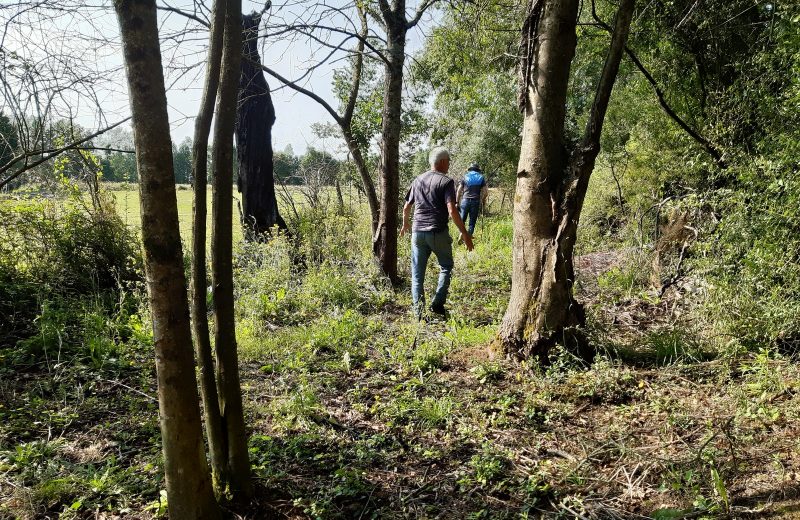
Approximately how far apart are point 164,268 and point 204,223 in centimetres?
37

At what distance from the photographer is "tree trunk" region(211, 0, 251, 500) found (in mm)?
2107

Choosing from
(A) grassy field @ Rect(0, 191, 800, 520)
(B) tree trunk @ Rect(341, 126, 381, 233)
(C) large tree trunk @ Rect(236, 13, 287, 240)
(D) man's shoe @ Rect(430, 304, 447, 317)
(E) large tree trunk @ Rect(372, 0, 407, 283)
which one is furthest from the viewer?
(C) large tree trunk @ Rect(236, 13, 287, 240)

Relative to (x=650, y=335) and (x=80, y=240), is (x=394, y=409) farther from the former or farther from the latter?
(x=80, y=240)

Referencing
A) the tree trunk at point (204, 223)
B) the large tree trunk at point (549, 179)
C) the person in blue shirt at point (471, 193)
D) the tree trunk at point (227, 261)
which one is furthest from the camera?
the person in blue shirt at point (471, 193)

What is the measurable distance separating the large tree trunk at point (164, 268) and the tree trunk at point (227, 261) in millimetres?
282

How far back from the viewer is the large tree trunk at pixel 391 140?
6566 mm

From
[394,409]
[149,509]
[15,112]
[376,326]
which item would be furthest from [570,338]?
[15,112]

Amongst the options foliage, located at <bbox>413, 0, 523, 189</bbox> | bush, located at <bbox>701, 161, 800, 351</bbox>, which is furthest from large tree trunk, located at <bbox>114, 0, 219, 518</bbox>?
foliage, located at <bbox>413, 0, 523, 189</bbox>

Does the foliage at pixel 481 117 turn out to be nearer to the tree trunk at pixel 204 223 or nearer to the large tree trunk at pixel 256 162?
the large tree trunk at pixel 256 162

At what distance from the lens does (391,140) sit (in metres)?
6.76

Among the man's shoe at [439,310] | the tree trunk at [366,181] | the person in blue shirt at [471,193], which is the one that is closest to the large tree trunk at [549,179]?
the man's shoe at [439,310]

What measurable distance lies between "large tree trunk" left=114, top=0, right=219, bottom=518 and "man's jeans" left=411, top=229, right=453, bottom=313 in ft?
11.9

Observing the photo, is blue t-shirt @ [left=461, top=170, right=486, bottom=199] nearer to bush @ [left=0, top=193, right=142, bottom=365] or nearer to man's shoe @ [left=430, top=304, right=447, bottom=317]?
man's shoe @ [left=430, top=304, right=447, bottom=317]

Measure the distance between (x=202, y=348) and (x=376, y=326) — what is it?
10.2ft
